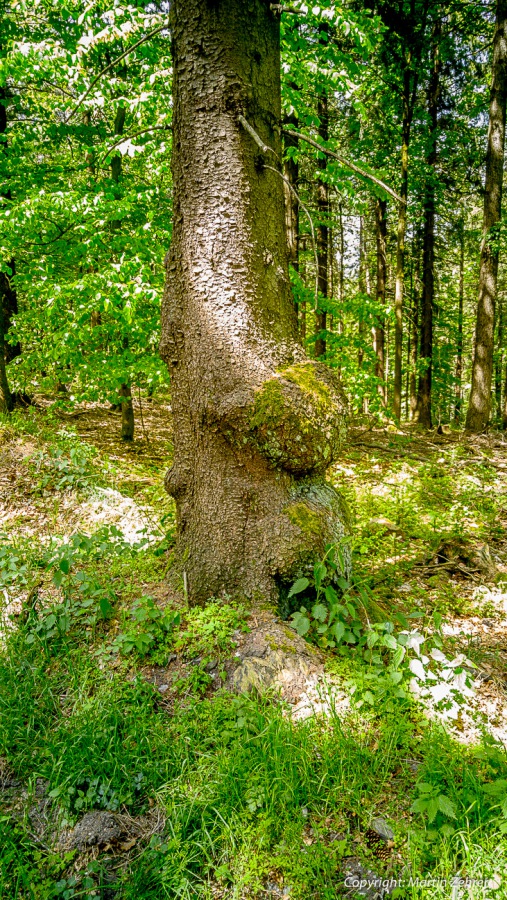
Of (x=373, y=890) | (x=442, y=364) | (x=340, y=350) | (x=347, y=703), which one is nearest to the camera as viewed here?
(x=373, y=890)

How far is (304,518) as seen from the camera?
9.21 feet

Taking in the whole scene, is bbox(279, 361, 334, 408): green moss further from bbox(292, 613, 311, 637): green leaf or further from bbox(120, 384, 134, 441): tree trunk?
bbox(120, 384, 134, 441): tree trunk

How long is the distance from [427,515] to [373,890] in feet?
11.9

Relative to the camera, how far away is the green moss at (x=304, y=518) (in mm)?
2783

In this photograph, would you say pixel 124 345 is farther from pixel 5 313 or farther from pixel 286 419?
pixel 286 419

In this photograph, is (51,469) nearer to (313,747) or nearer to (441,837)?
(313,747)

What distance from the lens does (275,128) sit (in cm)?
289

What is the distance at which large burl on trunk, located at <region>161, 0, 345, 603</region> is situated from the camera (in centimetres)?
268

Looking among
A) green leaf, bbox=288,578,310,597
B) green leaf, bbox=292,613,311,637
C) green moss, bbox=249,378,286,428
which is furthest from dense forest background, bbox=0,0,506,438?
green leaf, bbox=292,613,311,637

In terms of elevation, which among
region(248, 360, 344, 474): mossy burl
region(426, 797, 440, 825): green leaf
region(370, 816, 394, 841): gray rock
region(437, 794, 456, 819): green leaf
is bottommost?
region(370, 816, 394, 841): gray rock

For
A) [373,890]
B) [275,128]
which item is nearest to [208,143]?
[275,128]

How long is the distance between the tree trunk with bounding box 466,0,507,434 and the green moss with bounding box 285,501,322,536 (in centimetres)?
783

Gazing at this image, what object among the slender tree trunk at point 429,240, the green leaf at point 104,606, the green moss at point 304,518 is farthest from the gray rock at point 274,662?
the slender tree trunk at point 429,240

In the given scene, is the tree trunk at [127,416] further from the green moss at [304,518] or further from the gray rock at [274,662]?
the gray rock at [274,662]
